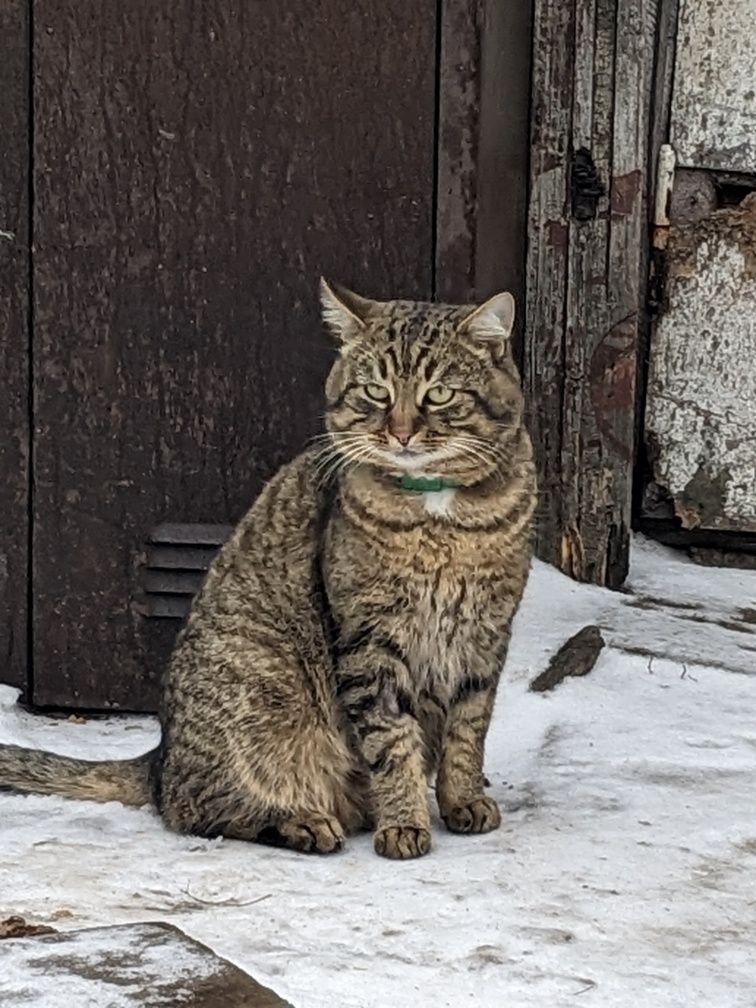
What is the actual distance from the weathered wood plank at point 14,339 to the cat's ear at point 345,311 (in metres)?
1.14

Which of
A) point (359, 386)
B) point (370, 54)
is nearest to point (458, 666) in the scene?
point (359, 386)

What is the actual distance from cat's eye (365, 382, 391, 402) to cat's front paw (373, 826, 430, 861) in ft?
2.78

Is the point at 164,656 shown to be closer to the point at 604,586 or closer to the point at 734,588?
the point at 604,586

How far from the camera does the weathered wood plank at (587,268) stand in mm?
4344

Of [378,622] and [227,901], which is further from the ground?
[378,622]

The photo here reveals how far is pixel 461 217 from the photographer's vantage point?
4.10 metres

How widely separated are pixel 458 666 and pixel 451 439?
462 mm

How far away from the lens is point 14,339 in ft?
13.8

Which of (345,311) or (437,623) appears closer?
(437,623)

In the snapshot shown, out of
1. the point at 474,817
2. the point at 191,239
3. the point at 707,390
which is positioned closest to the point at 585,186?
the point at 707,390

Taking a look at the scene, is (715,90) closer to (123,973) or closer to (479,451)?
(479,451)

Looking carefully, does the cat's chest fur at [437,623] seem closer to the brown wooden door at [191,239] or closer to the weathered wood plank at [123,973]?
the weathered wood plank at [123,973]

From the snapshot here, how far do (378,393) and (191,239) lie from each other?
111 cm

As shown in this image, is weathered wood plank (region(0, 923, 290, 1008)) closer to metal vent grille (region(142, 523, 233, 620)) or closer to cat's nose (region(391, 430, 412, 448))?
cat's nose (region(391, 430, 412, 448))
